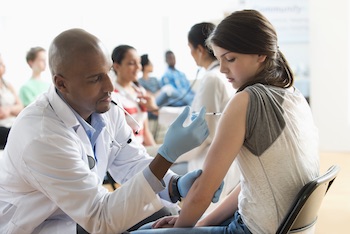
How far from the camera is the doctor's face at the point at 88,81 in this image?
60.1 inches

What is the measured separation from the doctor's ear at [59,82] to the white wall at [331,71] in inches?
173

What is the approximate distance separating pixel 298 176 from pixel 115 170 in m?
0.77

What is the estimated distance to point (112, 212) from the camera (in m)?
1.39

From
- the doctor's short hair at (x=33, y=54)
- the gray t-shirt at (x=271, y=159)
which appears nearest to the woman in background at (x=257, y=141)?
the gray t-shirt at (x=271, y=159)

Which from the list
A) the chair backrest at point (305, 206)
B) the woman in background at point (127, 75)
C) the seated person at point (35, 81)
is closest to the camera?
the chair backrest at point (305, 206)

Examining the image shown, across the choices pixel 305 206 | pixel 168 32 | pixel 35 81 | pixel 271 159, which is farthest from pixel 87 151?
pixel 168 32

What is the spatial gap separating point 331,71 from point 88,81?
4410 mm

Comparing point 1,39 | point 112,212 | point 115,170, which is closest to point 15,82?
point 1,39

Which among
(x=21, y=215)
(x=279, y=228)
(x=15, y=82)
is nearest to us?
(x=279, y=228)

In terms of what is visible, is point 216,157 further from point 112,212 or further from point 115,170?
point 115,170

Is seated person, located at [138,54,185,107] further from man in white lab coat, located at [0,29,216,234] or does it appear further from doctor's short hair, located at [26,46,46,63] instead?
man in white lab coat, located at [0,29,216,234]

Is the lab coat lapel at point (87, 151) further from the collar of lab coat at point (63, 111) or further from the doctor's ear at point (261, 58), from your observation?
the doctor's ear at point (261, 58)

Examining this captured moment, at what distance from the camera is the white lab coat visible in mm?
1403

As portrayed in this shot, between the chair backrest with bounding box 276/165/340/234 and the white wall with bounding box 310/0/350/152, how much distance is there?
429 cm
